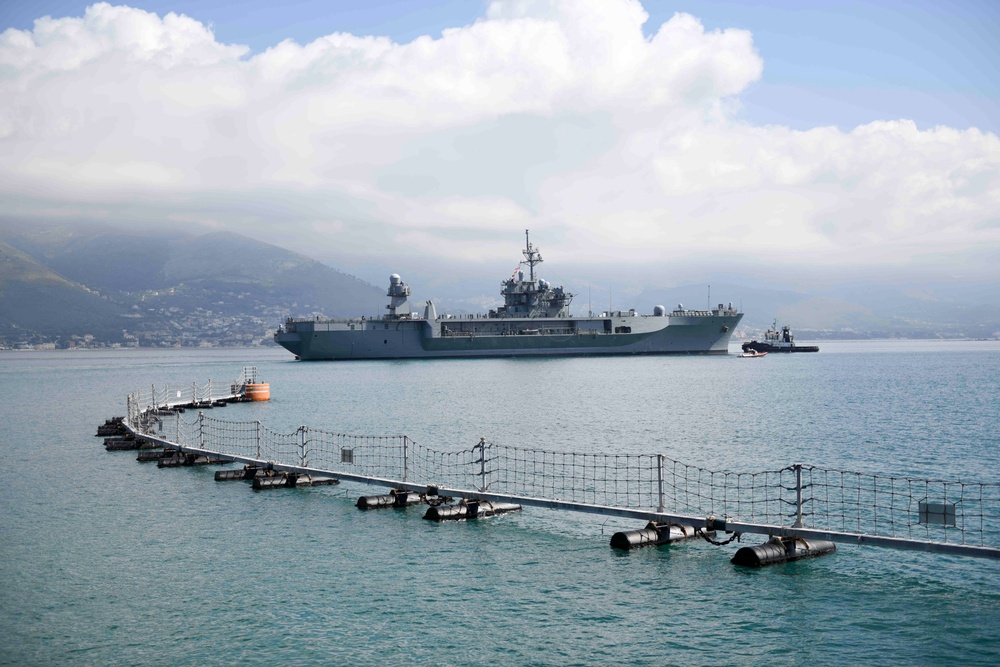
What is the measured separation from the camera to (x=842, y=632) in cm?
1313

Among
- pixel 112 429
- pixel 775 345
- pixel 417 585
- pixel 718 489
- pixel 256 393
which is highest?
pixel 775 345

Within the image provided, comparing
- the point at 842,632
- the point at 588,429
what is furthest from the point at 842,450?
the point at 842,632

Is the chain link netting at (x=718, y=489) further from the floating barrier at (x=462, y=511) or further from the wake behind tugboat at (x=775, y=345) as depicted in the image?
the wake behind tugboat at (x=775, y=345)

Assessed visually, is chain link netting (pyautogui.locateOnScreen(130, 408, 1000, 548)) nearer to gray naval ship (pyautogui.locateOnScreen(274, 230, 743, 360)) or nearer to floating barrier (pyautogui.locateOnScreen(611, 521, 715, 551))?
floating barrier (pyautogui.locateOnScreen(611, 521, 715, 551))

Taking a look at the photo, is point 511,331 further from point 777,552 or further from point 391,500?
point 777,552

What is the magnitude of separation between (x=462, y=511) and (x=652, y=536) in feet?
16.0

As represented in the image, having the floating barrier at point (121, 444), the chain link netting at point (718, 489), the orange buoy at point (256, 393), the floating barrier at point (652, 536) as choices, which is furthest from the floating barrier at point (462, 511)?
the orange buoy at point (256, 393)

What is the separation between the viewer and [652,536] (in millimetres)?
17891

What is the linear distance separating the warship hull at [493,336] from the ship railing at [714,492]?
75.7 metres

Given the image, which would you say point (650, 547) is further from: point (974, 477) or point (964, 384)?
point (964, 384)

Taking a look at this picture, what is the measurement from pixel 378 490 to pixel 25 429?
25906mm

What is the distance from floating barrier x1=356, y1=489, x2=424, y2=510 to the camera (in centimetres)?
2214

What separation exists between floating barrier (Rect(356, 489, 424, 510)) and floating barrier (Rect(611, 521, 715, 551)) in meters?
6.12

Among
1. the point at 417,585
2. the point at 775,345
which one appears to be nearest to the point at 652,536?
the point at 417,585
